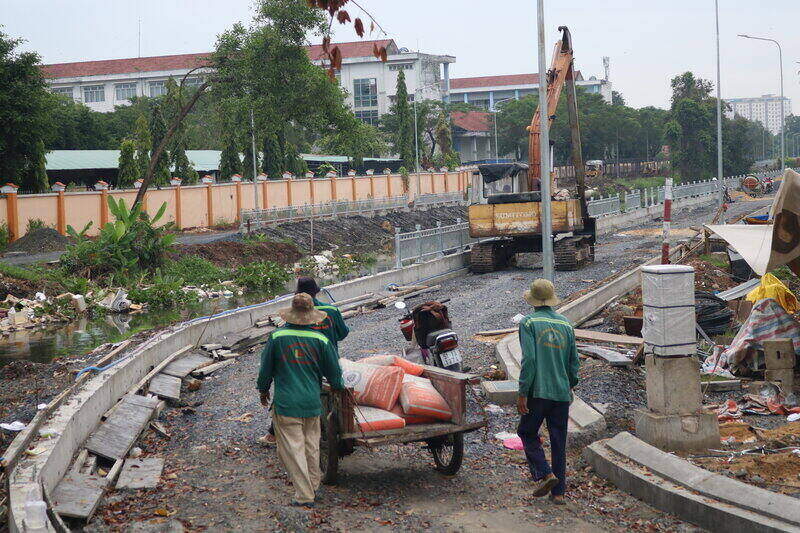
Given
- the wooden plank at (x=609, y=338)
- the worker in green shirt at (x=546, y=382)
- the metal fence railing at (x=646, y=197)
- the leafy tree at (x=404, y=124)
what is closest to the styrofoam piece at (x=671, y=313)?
the worker in green shirt at (x=546, y=382)

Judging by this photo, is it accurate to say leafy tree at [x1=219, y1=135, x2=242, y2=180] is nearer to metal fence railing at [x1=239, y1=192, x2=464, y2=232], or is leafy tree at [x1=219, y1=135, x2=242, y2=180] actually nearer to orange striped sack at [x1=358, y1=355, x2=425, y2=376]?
metal fence railing at [x1=239, y1=192, x2=464, y2=232]

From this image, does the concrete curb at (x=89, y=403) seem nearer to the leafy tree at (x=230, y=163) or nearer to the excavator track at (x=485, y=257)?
the excavator track at (x=485, y=257)

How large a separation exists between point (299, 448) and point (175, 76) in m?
98.4

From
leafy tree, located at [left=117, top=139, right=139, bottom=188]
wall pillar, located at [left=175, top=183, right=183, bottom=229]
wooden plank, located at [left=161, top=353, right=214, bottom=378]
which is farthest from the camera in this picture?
leafy tree, located at [left=117, top=139, right=139, bottom=188]

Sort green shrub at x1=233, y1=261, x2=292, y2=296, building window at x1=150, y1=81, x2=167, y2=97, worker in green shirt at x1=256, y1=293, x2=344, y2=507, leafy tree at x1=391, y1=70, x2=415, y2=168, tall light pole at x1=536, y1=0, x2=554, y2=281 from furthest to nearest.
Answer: building window at x1=150, y1=81, x2=167, y2=97 < leafy tree at x1=391, y1=70, x2=415, y2=168 < green shrub at x1=233, y1=261, x2=292, y2=296 < tall light pole at x1=536, y1=0, x2=554, y2=281 < worker in green shirt at x1=256, y1=293, x2=344, y2=507

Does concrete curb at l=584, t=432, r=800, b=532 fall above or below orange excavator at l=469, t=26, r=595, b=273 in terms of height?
below

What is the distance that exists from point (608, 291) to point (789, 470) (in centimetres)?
1124

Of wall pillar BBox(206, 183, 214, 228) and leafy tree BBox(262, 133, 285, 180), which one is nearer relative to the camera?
wall pillar BBox(206, 183, 214, 228)

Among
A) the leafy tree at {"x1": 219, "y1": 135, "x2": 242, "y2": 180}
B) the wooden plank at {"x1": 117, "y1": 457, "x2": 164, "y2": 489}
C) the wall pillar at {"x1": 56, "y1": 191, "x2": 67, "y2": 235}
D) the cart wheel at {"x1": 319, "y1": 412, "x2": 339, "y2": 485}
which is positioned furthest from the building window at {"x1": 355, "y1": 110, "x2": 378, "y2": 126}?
A: the cart wheel at {"x1": 319, "y1": 412, "x2": 339, "y2": 485}

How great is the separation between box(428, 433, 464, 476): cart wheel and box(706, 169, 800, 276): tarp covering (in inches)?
245

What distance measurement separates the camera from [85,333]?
65.9 ft

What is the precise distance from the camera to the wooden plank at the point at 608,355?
485 inches

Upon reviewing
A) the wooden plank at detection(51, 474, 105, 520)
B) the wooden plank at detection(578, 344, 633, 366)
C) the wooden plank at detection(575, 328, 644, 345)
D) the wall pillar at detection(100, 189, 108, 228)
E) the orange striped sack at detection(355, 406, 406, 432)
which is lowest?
the wooden plank at detection(51, 474, 105, 520)

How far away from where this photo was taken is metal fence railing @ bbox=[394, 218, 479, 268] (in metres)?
24.9
